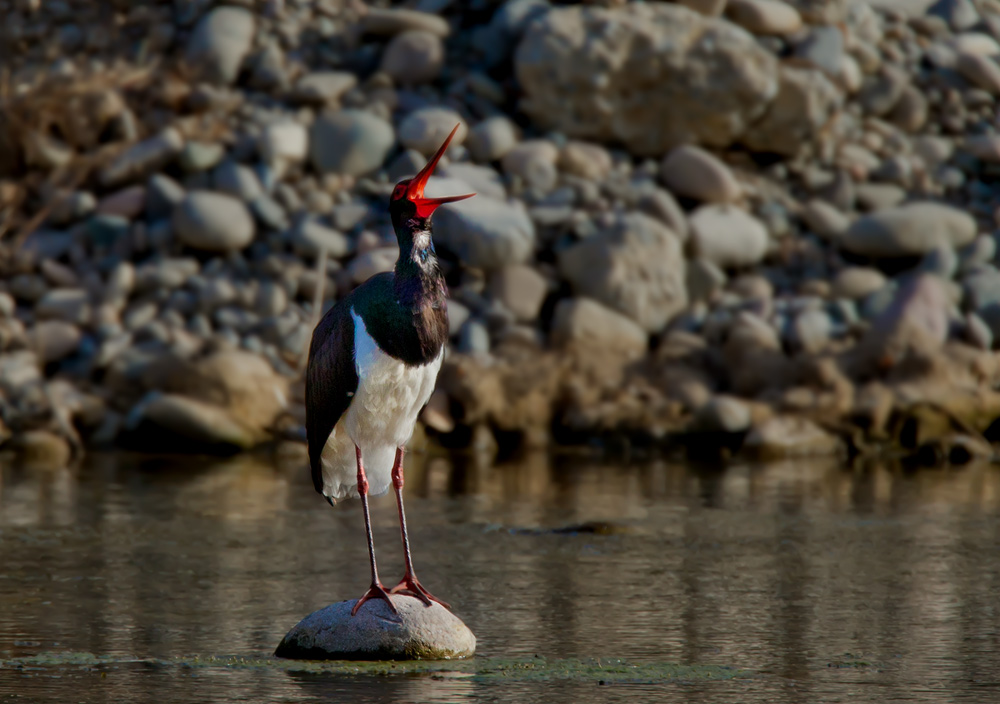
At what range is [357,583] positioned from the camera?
9633 mm

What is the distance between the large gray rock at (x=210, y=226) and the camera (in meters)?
18.8

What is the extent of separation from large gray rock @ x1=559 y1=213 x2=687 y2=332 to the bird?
Result: 10399 mm

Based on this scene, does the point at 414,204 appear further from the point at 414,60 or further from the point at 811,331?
the point at 414,60

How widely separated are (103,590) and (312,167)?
1125cm

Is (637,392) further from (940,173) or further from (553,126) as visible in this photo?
(940,173)

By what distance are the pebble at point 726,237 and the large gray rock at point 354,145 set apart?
3776mm

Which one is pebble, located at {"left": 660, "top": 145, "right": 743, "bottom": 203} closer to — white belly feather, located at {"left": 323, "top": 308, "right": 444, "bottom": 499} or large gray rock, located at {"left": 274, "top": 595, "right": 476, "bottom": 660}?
white belly feather, located at {"left": 323, "top": 308, "right": 444, "bottom": 499}

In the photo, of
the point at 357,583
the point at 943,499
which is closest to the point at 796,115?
the point at 943,499

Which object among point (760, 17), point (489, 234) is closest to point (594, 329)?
point (489, 234)

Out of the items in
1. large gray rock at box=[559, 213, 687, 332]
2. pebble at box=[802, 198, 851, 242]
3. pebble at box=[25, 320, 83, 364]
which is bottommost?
pebble at box=[25, 320, 83, 364]

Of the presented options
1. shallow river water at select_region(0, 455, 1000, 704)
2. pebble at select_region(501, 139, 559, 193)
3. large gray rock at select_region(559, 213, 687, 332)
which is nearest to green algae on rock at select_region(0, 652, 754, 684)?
shallow river water at select_region(0, 455, 1000, 704)

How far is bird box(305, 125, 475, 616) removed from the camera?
25.0 ft

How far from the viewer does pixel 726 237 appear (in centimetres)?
1959

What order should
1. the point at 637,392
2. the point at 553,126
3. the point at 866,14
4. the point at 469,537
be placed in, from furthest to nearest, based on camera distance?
the point at 866,14 < the point at 553,126 < the point at 637,392 < the point at 469,537
